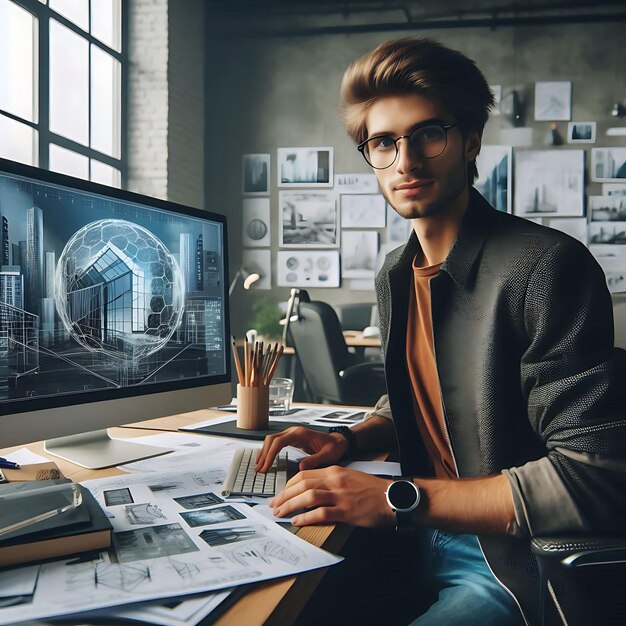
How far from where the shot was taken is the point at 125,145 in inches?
201

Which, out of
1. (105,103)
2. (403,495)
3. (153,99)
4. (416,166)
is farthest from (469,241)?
(153,99)

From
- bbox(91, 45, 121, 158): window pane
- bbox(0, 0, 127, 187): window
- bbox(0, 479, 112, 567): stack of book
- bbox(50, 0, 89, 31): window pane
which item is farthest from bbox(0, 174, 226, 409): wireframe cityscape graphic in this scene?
bbox(91, 45, 121, 158): window pane

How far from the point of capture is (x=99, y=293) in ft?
3.59

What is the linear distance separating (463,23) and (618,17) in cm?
126

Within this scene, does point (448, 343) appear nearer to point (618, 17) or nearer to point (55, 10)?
point (55, 10)

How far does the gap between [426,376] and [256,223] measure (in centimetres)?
494

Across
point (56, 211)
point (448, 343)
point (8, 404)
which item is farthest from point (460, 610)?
point (56, 211)

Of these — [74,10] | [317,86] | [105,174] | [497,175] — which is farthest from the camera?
[317,86]

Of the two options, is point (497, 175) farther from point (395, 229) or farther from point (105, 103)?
point (105, 103)

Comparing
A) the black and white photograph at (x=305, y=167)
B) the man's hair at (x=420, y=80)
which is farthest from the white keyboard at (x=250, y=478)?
the black and white photograph at (x=305, y=167)

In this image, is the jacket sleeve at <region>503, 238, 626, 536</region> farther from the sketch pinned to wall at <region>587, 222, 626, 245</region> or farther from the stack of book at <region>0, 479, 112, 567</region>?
the sketch pinned to wall at <region>587, 222, 626, 245</region>

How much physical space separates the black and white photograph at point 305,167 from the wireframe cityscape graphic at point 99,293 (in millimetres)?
4676

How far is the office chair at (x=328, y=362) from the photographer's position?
3.41 m

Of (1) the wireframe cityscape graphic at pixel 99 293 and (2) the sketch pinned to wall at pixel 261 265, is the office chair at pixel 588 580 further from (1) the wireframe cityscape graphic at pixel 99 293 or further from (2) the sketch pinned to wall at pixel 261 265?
(2) the sketch pinned to wall at pixel 261 265
